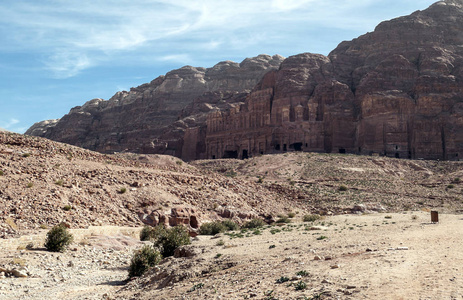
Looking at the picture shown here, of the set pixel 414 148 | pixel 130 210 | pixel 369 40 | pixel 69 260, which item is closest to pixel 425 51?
pixel 369 40

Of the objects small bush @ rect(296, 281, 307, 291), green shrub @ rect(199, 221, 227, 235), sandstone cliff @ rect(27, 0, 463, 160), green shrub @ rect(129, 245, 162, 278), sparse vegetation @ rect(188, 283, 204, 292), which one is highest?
sandstone cliff @ rect(27, 0, 463, 160)

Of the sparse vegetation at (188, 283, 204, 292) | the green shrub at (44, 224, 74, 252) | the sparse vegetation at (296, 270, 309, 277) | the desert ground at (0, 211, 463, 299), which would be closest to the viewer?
the desert ground at (0, 211, 463, 299)

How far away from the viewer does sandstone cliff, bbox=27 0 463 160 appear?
231ft

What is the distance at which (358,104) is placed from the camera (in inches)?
3036

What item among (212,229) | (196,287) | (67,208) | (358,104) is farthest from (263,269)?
(358,104)

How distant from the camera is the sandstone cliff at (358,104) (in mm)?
70375

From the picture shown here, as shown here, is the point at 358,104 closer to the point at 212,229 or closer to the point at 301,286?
the point at 212,229

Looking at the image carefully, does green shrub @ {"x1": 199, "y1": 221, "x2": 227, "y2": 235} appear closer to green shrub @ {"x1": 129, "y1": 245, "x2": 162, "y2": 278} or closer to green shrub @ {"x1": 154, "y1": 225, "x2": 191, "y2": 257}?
green shrub @ {"x1": 154, "y1": 225, "x2": 191, "y2": 257}

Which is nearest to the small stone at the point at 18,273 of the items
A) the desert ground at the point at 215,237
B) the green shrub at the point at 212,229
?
the desert ground at the point at 215,237

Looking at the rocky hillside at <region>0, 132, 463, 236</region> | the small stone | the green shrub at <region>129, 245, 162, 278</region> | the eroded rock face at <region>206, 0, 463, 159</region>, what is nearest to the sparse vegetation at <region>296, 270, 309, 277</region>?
the green shrub at <region>129, 245, 162, 278</region>

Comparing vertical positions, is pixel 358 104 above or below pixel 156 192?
above

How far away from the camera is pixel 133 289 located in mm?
15273

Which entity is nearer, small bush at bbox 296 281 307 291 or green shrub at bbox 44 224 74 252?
small bush at bbox 296 281 307 291

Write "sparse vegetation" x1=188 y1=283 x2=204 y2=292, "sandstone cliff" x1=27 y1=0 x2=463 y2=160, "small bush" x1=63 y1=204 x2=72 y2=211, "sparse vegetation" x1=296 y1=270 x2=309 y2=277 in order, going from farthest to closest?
"sandstone cliff" x1=27 y1=0 x2=463 y2=160, "small bush" x1=63 y1=204 x2=72 y2=211, "sparse vegetation" x1=188 y1=283 x2=204 y2=292, "sparse vegetation" x1=296 y1=270 x2=309 y2=277
